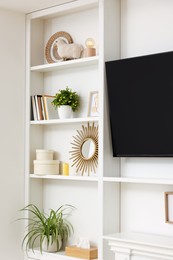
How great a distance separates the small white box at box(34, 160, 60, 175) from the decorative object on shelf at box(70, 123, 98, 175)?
0.52 ft

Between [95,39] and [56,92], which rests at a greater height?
[95,39]

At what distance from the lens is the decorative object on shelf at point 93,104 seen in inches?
161

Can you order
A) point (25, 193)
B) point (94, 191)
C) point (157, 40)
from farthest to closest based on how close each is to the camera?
point (25, 193) < point (94, 191) < point (157, 40)

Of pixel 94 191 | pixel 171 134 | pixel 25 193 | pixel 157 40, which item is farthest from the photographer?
pixel 25 193

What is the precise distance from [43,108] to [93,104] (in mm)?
507

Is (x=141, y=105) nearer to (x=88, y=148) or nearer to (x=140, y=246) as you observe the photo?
(x=88, y=148)

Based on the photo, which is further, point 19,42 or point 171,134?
point 19,42

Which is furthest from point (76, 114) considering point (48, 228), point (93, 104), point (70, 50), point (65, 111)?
point (48, 228)

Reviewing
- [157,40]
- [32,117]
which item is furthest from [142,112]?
[32,117]

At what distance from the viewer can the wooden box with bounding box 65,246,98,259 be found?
3941 mm

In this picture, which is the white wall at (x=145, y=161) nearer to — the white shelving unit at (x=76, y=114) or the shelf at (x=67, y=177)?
the white shelving unit at (x=76, y=114)

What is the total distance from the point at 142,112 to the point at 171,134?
0.28 m

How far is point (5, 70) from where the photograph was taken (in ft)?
14.3

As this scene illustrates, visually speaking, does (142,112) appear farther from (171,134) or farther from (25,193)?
(25,193)
